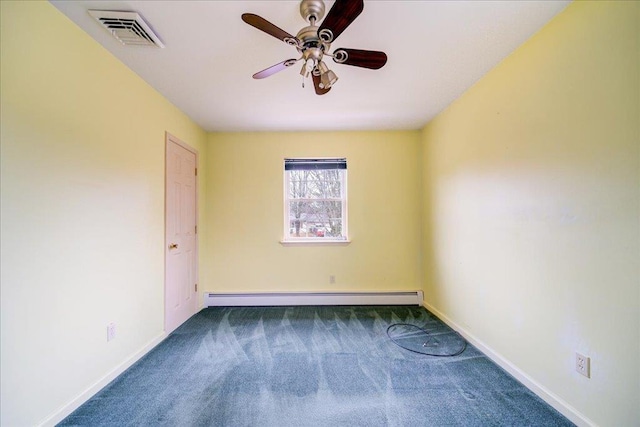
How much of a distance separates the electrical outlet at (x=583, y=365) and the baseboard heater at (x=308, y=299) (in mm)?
2015

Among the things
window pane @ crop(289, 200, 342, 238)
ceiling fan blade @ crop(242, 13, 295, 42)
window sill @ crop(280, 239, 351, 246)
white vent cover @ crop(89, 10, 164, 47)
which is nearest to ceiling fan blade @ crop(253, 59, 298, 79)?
ceiling fan blade @ crop(242, 13, 295, 42)

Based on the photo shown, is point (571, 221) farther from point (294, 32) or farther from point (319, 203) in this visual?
A: point (319, 203)

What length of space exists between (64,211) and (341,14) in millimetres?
1956

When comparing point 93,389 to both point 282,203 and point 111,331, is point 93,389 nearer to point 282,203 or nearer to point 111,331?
point 111,331

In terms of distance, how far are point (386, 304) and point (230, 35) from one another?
11.1 feet

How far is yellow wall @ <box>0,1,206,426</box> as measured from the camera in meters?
1.29

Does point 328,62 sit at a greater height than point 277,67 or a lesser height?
greater

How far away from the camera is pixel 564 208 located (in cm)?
153

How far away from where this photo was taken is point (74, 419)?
1525 mm

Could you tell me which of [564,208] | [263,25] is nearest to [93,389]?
[263,25]

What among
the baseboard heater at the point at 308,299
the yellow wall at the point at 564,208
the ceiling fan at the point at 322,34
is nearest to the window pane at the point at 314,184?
the baseboard heater at the point at 308,299

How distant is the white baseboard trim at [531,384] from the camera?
4.80ft

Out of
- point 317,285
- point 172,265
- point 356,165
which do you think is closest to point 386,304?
point 317,285

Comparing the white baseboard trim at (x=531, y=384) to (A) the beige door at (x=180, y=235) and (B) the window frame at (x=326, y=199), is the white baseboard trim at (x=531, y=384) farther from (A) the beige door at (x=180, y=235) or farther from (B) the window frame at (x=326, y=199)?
(A) the beige door at (x=180, y=235)
